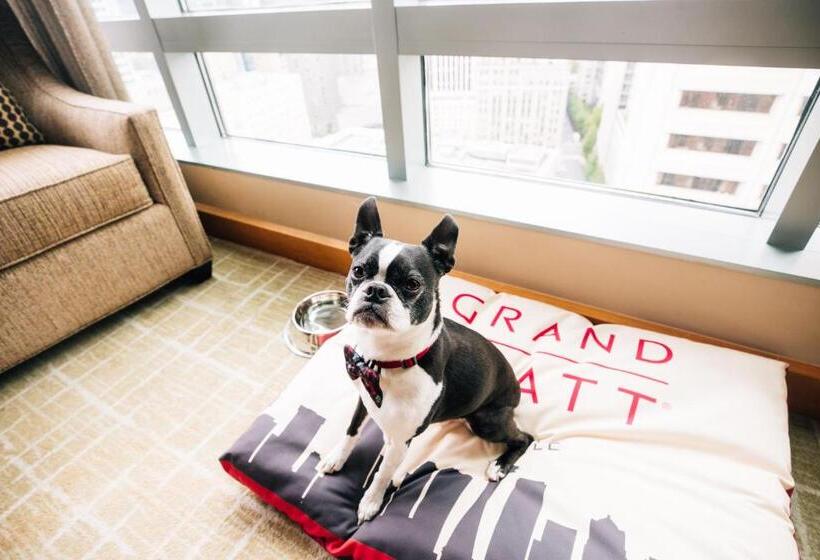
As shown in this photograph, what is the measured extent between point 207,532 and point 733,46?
1.80 m

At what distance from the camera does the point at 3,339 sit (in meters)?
1.34

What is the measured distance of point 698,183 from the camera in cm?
138

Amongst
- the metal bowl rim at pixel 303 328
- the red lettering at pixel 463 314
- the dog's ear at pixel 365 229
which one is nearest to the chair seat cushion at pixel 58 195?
the metal bowl rim at pixel 303 328

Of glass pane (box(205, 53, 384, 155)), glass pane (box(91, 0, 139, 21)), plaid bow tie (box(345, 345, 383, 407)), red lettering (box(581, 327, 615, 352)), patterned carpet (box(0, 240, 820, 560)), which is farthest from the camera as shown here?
glass pane (box(91, 0, 139, 21))

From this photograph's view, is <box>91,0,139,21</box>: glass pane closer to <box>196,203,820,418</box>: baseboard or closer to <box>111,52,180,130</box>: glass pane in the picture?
<box>111,52,180,130</box>: glass pane

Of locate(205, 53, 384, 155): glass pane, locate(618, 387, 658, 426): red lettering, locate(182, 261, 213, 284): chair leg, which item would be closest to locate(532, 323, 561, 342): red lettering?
locate(618, 387, 658, 426): red lettering

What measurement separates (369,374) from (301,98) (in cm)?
160

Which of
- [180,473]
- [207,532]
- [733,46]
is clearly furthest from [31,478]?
[733,46]

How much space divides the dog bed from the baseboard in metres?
0.13

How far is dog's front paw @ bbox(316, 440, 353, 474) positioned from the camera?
3.36ft

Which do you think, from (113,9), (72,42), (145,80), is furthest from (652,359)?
(113,9)

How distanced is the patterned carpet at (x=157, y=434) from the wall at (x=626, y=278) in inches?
12.6

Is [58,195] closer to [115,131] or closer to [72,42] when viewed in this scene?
[115,131]

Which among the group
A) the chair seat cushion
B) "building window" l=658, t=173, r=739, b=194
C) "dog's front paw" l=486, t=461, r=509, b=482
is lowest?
"dog's front paw" l=486, t=461, r=509, b=482
